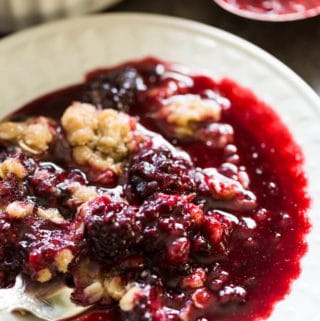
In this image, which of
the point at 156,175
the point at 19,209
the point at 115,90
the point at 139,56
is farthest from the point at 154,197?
the point at 139,56

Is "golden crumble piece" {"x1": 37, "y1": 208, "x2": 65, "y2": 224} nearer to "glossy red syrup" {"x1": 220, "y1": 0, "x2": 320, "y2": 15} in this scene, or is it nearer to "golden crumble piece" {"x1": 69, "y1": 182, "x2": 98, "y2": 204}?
"golden crumble piece" {"x1": 69, "y1": 182, "x2": 98, "y2": 204}

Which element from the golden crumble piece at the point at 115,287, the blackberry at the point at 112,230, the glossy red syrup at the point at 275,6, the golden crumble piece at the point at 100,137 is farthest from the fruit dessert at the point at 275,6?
the golden crumble piece at the point at 115,287

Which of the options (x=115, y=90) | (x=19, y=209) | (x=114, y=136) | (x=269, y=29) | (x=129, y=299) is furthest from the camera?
(x=269, y=29)

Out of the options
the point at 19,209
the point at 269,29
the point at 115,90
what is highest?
the point at 269,29

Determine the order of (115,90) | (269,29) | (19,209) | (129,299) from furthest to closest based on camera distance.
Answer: (269,29) < (115,90) < (19,209) < (129,299)

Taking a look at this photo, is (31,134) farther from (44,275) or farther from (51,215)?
(44,275)

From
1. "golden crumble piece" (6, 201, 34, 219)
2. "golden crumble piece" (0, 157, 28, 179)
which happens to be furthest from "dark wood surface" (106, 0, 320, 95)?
"golden crumble piece" (6, 201, 34, 219)
